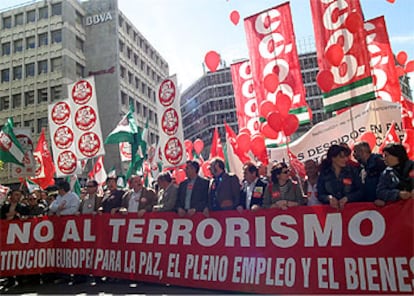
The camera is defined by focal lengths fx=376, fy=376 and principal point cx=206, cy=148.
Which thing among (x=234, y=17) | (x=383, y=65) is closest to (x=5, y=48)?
(x=234, y=17)

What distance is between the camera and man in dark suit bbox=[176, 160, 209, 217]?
5785mm

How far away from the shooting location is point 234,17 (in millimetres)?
8719

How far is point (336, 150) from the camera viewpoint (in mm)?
4793

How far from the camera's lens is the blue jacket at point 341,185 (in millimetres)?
4527

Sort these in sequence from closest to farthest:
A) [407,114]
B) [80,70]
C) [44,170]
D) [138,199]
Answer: [138,199] < [407,114] < [44,170] < [80,70]

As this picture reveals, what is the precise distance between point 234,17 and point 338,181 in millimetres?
5404

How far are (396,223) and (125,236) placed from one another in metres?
4.12

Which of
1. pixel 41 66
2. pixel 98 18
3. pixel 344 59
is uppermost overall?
pixel 98 18

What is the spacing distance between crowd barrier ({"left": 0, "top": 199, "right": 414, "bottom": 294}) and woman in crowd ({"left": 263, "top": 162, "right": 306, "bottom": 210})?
25 cm

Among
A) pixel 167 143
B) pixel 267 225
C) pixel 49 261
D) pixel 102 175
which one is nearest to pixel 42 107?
pixel 102 175

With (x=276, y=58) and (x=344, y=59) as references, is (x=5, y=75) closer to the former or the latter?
(x=276, y=58)

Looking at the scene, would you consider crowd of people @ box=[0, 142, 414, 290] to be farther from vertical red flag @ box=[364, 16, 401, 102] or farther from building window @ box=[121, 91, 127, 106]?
building window @ box=[121, 91, 127, 106]

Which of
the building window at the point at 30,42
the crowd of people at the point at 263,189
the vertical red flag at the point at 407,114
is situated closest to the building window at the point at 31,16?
the building window at the point at 30,42

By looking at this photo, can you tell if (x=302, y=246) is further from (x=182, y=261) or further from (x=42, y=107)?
(x=42, y=107)
